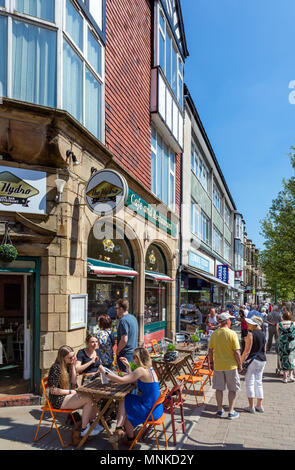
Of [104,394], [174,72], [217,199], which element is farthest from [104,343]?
[217,199]

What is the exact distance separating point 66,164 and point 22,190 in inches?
38.6

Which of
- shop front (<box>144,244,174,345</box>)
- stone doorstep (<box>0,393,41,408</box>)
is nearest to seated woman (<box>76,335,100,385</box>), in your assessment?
stone doorstep (<box>0,393,41,408</box>)

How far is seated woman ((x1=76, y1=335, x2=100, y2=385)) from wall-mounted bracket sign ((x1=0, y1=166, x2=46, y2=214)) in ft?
8.40

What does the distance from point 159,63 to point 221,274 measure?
17.9 metres

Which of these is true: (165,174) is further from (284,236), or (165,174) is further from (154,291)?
(284,236)

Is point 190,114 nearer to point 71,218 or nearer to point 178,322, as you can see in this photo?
point 178,322

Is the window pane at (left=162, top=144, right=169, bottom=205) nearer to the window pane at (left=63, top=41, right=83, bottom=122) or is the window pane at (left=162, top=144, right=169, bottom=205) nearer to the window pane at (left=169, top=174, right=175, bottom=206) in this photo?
the window pane at (left=169, top=174, right=175, bottom=206)

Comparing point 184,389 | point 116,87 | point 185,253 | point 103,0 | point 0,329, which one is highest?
point 103,0

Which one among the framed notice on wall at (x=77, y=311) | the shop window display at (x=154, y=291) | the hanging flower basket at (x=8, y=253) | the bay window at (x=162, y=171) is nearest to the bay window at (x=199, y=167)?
the bay window at (x=162, y=171)

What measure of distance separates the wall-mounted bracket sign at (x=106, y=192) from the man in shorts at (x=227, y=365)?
10.0 ft

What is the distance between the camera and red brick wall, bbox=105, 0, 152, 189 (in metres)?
9.78

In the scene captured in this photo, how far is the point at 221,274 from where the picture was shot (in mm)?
28016

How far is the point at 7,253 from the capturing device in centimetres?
619

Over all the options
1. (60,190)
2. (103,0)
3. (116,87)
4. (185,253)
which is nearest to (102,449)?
(60,190)
